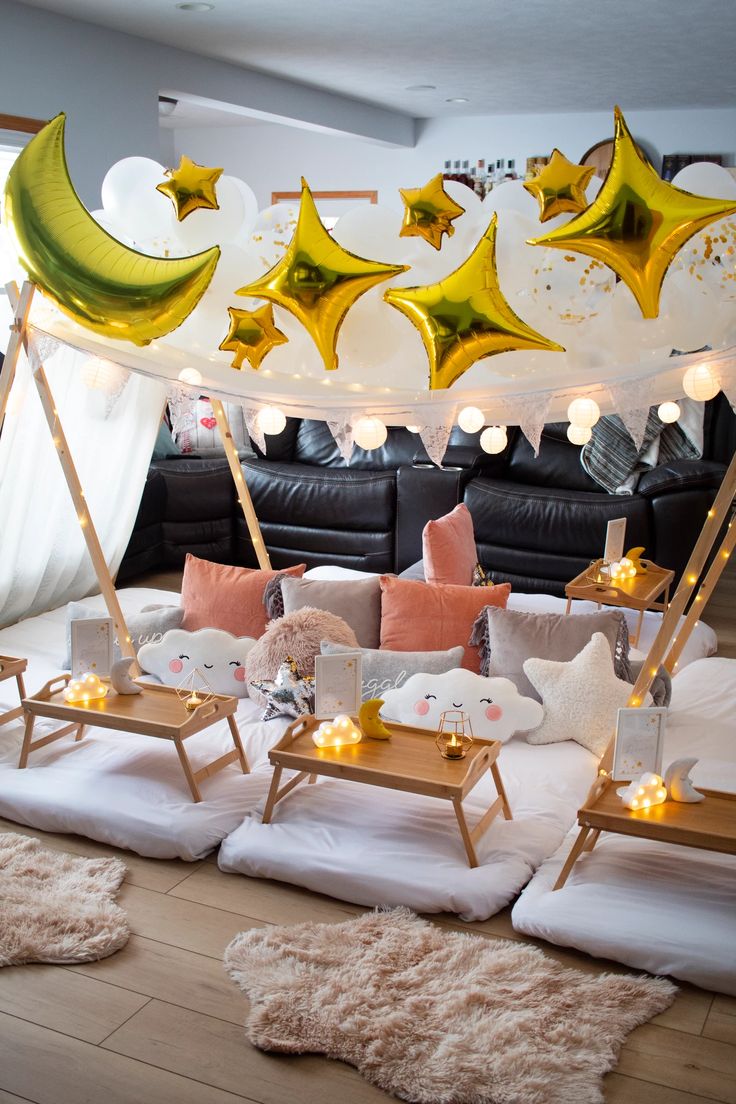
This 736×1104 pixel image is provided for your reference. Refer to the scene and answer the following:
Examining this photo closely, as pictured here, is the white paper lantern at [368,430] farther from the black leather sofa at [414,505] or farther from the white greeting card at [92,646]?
the black leather sofa at [414,505]

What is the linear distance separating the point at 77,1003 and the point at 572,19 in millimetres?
4542

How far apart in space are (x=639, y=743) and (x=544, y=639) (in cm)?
77

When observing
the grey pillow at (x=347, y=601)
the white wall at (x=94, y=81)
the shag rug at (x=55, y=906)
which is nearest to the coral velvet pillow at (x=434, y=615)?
the grey pillow at (x=347, y=601)

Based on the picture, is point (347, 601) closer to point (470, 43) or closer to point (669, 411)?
point (669, 411)

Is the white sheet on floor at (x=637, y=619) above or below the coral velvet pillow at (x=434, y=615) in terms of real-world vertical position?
below

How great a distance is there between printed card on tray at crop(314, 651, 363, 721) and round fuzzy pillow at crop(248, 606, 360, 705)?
430 millimetres

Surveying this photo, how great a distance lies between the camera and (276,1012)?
2152 millimetres

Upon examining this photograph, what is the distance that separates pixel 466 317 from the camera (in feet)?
7.58

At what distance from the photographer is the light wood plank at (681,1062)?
2.00 metres

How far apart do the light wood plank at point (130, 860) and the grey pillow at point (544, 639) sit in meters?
1.11

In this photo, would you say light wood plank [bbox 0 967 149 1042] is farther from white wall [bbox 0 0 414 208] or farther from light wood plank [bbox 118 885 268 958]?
white wall [bbox 0 0 414 208]

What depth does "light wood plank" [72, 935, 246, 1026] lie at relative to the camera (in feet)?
7.29

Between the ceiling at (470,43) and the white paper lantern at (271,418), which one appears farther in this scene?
the ceiling at (470,43)

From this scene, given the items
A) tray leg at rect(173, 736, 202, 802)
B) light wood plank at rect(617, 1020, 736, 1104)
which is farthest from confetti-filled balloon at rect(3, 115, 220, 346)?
light wood plank at rect(617, 1020, 736, 1104)
